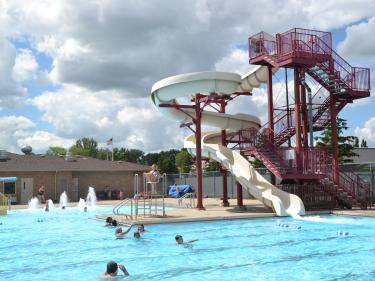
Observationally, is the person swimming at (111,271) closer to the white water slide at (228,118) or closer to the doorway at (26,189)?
the white water slide at (228,118)

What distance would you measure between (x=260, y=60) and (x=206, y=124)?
466 cm

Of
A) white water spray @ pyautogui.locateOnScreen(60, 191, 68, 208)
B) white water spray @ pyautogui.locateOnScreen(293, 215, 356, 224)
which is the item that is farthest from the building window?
white water spray @ pyautogui.locateOnScreen(293, 215, 356, 224)

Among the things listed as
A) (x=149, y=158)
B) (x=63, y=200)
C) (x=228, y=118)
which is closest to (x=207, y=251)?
(x=228, y=118)

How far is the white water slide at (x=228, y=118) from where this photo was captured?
23984mm

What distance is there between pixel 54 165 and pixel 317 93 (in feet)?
86.5

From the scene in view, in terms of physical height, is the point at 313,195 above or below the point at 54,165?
below

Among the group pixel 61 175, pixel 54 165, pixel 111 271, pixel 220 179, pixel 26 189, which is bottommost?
pixel 111 271

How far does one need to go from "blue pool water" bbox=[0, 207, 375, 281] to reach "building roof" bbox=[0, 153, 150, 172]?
2157cm

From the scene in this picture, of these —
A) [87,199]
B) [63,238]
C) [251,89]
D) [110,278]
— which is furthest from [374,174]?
[87,199]

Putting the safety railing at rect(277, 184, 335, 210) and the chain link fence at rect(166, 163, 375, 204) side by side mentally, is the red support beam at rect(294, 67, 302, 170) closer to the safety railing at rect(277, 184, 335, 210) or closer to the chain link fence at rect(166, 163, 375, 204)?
the safety railing at rect(277, 184, 335, 210)

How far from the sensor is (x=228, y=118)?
28234mm

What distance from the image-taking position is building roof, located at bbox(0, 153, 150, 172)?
42.8 metres

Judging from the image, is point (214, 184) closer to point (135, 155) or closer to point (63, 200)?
point (63, 200)

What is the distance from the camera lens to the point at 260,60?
2723 centimetres
